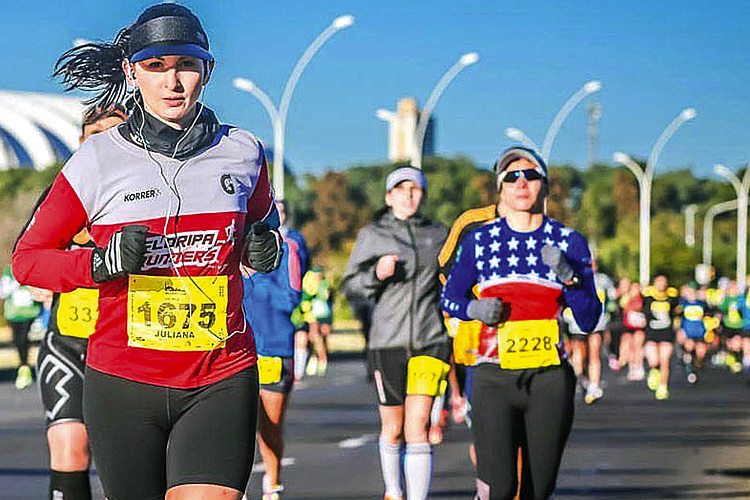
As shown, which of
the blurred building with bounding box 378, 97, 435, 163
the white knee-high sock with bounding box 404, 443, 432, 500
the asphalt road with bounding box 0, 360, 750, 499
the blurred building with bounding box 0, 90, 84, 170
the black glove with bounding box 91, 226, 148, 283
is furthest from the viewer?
the blurred building with bounding box 378, 97, 435, 163

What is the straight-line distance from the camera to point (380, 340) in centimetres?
1011

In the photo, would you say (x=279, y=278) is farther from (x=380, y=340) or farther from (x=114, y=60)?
(x=114, y=60)

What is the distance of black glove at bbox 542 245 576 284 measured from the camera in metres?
7.29

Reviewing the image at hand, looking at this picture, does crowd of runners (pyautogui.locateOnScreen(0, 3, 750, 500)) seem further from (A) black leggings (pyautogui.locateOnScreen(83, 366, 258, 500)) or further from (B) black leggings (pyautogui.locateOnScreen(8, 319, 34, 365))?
(B) black leggings (pyautogui.locateOnScreen(8, 319, 34, 365))

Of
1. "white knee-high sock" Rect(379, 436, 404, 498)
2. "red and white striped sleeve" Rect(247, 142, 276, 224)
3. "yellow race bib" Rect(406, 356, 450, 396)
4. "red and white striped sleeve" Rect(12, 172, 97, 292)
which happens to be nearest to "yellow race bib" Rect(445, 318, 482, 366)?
"yellow race bib" Rect(406, 356, 450, 396)

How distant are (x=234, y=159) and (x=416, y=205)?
512cm

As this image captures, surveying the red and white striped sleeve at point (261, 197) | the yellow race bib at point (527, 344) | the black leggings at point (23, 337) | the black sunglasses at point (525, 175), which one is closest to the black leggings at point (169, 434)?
the red and white striped sleeve at point (261, 197)

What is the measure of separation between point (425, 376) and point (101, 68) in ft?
15.5

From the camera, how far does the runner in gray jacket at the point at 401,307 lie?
32.4 ft

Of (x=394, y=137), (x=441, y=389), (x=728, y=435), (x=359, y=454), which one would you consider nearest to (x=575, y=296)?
(x=441, y=389)

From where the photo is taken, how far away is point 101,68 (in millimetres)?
5453

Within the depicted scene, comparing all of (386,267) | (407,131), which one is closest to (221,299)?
(386,267)

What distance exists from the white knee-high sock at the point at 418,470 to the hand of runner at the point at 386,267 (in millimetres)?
953

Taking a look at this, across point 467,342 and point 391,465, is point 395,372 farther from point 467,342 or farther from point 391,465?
point 467,342
